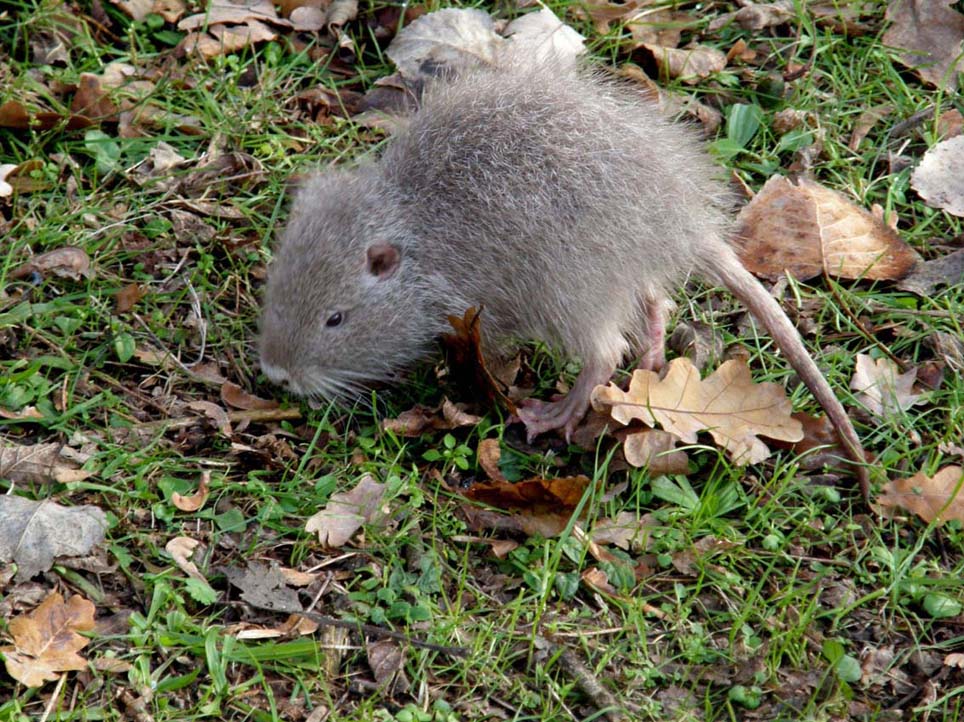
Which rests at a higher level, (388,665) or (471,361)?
(471,361)

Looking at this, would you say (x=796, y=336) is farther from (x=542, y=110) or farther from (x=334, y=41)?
(x=334, y=41)

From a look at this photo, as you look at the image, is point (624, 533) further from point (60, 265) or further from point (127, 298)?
point (60, 265)

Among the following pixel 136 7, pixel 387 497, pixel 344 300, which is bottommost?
pixel 387 497

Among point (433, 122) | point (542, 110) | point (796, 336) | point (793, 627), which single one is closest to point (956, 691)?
point (793, 627)

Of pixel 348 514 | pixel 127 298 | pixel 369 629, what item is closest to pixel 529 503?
pixel 348 514

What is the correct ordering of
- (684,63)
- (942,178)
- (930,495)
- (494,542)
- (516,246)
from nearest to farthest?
(494,542), (930,495), (516,246), (942,178), (684,63)

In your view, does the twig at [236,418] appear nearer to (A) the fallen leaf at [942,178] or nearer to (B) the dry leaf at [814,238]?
(B) the dry leaf at [814,238]
